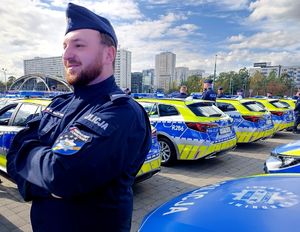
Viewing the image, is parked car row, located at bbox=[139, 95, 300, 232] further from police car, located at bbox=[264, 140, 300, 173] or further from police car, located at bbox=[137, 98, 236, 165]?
police car, located at bbox=[137, 98, 236, 165]

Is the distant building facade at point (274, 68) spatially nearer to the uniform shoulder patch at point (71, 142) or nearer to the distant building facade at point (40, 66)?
the distant building facade at point (40, 66)

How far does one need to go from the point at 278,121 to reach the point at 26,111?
8.78m

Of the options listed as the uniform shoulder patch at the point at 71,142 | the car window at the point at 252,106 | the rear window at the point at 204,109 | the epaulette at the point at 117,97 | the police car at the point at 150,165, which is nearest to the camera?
the uniform shoulder patch at the point at 71,142

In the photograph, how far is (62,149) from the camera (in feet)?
3.69

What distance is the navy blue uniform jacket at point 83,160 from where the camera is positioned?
1108 millimetres

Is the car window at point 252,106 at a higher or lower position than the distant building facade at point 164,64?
lower

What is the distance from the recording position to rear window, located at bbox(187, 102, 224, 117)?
19.2ft

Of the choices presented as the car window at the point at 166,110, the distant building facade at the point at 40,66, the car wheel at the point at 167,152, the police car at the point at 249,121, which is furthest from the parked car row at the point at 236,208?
the distant building facade at the point at 40,66

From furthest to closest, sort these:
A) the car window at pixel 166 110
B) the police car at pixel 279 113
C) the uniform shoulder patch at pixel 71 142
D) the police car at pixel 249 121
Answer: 1. the police car at pixel 279 113
2. the police car at pixel 249 121
3. the car window at pixel 166 110
4. the uniform shoulder patch at pixel 71 142

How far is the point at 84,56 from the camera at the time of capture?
133 cm

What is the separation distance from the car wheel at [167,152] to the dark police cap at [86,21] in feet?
15.1

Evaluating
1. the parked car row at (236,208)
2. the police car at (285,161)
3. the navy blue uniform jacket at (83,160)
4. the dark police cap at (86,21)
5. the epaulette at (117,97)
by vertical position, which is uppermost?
the dark police cap at (86,21)

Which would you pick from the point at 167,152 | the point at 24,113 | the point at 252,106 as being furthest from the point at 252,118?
the point at 24,113

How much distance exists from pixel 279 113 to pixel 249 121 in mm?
3084
